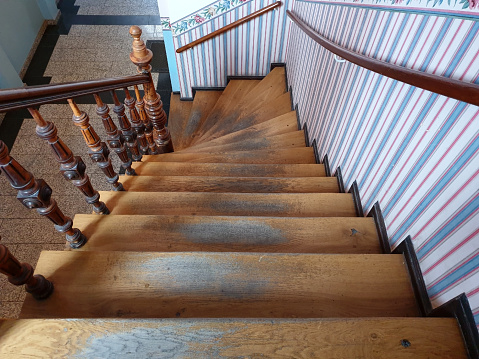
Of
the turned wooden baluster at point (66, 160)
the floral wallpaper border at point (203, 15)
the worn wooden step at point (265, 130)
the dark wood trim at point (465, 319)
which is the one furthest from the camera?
the floral wallpaper border at point (203, 15)

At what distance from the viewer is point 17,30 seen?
4.39 metres

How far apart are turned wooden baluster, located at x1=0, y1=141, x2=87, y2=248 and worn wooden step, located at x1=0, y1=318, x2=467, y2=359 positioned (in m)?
0.38

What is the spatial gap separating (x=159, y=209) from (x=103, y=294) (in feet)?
2.03

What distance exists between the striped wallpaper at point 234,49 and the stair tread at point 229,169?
2214 mm

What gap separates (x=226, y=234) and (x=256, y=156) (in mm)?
1243

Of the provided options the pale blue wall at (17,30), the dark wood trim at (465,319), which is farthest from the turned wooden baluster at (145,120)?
the pale blue wall at (17,30)

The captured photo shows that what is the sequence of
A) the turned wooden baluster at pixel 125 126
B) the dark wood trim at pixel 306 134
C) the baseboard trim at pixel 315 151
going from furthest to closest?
the dark wood trim at pixel 306 134 < the baseboard trim at pixel 315 151 < the turned wooden baluster at pixel 125 126

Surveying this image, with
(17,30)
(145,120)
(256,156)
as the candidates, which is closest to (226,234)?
(145,120)

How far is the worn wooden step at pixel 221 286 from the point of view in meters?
1.14

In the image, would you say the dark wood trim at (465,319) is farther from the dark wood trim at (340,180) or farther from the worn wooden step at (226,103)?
the worn wooden step at (226,103)

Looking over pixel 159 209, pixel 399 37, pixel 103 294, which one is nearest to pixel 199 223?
pixel 159 209

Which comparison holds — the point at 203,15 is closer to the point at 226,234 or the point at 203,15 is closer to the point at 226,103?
A: the point at 226,103

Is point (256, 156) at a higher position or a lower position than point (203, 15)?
lower

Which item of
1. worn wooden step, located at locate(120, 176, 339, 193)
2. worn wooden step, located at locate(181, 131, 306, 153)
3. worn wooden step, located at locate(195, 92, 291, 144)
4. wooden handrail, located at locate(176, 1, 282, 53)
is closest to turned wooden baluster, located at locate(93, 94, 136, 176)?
worn wooden step, located at locate(120, 176, 339, 193)
